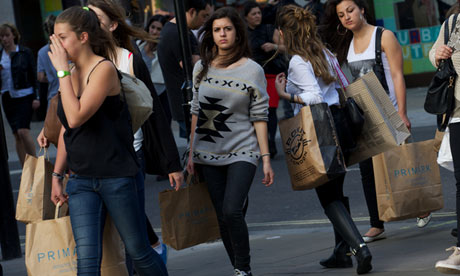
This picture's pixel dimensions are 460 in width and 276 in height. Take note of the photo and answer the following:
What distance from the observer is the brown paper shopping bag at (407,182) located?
21.7ft

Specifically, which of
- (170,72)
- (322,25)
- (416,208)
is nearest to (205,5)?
(170,72)

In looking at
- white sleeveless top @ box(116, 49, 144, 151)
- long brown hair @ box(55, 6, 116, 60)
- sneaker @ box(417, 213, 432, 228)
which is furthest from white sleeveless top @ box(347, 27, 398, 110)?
long brown hair @ box(55, 6, 116, 60)

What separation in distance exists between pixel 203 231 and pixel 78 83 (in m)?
1.63

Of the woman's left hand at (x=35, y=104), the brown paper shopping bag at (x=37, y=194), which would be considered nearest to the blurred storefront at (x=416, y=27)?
the woman's left hand at (x=35, y=104)

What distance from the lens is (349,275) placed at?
19.2ft

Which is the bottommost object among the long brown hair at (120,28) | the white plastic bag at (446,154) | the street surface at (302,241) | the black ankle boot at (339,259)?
the street surface at (302,241)

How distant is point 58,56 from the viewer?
15.2ft

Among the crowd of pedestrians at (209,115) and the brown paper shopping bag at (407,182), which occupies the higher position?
the crowd of pedestrians at (209,115)

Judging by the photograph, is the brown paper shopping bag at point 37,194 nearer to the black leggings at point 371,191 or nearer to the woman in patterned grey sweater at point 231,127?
the woman in patterned grey sweater at point 231,127

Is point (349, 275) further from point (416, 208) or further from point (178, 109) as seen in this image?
point (178, 109)

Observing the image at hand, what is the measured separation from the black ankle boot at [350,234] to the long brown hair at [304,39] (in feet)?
2.73

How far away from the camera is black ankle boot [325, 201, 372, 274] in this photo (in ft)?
18.8

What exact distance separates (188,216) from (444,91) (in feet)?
5.71

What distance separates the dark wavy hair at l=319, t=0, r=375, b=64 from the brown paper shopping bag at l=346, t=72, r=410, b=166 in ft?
3.71
